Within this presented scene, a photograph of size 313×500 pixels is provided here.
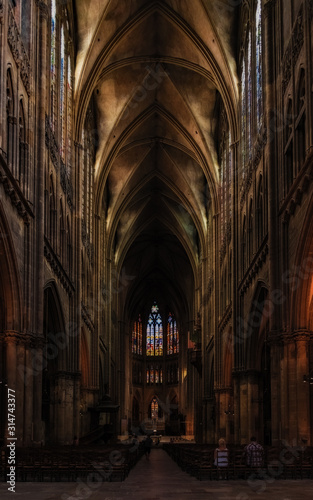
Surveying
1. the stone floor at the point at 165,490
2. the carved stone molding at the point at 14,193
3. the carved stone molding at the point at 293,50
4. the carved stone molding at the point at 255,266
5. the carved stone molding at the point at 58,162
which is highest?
the carved stone molding at the point at 293,50

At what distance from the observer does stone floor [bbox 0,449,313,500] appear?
54.2 ft

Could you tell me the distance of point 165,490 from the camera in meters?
18.7

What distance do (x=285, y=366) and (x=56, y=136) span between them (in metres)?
16.7

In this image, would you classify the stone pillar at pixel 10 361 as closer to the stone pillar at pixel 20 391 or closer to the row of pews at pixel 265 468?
the stone pillar at pixel 20 391

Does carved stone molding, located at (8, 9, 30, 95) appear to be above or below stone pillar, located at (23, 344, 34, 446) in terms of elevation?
above

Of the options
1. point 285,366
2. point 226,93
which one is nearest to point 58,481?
point 285,366

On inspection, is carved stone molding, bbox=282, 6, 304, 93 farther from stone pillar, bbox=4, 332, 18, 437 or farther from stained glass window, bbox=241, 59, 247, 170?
stone pillar, bbox=4, 332, 18, 437

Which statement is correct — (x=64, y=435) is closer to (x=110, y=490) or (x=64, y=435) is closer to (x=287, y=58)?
(x=110, y=490)

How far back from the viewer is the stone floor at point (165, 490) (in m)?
16.5

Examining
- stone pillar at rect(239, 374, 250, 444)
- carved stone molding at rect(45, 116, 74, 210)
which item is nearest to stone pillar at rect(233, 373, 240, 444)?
stone pillar at rect(239, 374, 250, 444)

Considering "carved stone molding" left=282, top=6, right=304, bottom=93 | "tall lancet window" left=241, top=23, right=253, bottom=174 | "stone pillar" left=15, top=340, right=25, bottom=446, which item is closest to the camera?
"carved stone molding" left=282, top=6, right=304, bottom=93

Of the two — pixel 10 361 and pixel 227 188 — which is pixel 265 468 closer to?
pixel 10 361

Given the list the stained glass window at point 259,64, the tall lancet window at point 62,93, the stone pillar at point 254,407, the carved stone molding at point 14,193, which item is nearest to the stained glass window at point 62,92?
the tall lancet window at point 62,93

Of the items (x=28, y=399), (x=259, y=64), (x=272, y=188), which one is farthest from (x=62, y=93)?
(x=28, y=399)
